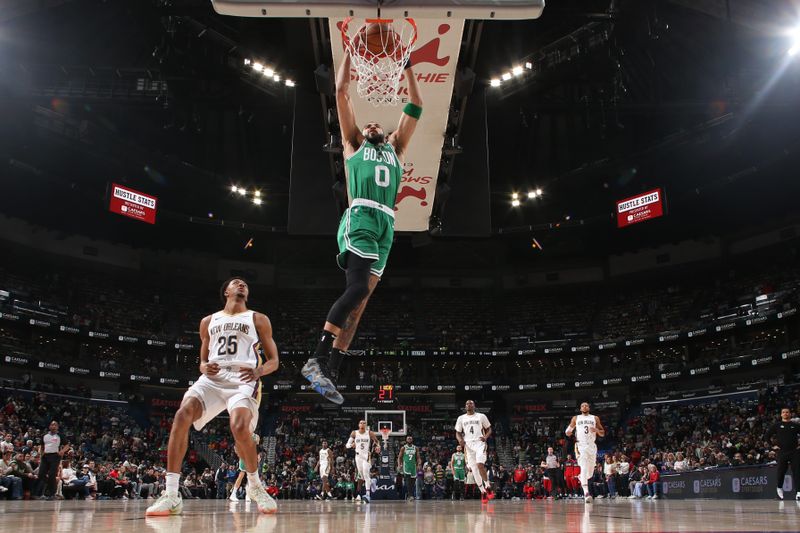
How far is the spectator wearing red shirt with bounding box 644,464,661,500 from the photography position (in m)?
20.2

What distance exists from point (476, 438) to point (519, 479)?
551 inches

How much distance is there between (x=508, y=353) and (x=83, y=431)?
21347mm

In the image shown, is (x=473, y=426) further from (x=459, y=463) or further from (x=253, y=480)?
(x=253, y=480)

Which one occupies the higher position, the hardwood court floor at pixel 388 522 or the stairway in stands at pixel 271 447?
the hardwood court floor at pixel 388 522

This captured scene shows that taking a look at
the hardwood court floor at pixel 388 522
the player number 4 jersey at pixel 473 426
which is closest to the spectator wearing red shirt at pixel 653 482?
the player number 4 jersey at pixel 473 426

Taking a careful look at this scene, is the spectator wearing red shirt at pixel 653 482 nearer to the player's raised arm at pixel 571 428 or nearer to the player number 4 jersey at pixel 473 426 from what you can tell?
the player's raised arm at pixel 571 428

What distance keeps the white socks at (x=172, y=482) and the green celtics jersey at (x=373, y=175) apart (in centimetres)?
269

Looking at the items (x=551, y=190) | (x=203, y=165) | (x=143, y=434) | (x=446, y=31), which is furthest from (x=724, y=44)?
(x=143, y=434)

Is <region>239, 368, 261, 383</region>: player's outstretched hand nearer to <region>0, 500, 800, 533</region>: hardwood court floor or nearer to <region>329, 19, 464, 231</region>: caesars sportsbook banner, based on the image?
<region>0, 500, 800, 533</region>: hardwood court floor

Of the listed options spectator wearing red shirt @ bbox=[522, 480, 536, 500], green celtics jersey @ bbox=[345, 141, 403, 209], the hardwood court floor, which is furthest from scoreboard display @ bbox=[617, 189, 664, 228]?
green celtics jersey @ bbox=[345, 141, 403, 209]

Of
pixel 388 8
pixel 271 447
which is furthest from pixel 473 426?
pixel 271 447

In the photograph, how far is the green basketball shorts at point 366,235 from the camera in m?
5.17

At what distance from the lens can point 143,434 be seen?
28.8 metres

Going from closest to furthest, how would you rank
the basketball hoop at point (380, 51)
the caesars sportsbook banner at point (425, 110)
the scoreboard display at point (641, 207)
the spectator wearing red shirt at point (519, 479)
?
the basketball hoop at point (380, 51) < the caesars sportsbook banner at point (425, 110) < the spectator wearing red shirt at point (519, 479) < the scoreboard display at point (641, 207)
